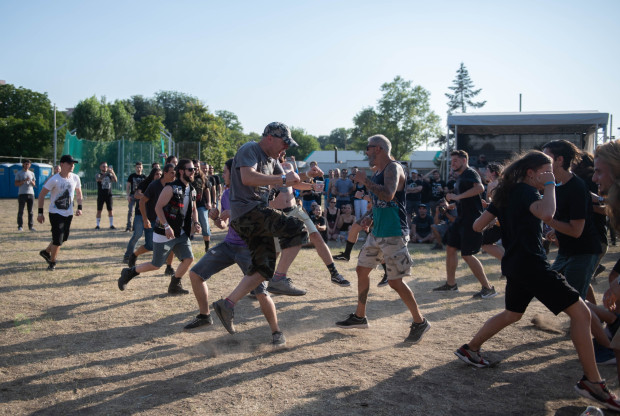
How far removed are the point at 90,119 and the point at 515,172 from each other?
60155 millimetres

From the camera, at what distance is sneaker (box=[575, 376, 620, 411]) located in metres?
3.27

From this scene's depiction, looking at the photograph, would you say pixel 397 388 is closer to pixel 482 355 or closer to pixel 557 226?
pixel 482 355

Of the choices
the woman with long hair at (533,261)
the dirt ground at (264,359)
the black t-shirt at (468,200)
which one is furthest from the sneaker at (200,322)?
the black t-shirt at (468,200)

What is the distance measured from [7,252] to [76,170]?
24.8 metres

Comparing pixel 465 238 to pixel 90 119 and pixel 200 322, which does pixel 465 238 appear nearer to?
pixel 200 322

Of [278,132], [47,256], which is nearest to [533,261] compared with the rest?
[278,132]

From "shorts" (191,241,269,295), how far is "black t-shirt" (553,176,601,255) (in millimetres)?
2986

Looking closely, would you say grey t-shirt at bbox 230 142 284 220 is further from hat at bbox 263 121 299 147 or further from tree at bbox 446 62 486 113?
tree at bbox 446 62 486 113

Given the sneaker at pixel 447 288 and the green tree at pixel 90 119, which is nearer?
the sneaker at pixel 447 288

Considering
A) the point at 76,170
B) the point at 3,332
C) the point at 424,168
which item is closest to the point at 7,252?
the point at 3,332

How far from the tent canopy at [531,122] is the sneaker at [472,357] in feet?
40.1

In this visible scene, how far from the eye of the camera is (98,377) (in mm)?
3900

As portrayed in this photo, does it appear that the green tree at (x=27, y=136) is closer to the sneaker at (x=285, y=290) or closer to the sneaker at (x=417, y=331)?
the sneaker at (x=285, y=290)

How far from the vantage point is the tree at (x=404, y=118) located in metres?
64.4
